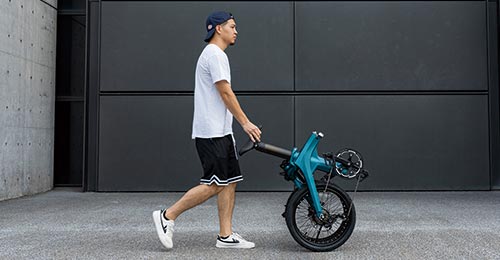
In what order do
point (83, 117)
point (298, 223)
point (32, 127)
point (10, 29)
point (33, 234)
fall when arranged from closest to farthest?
point (298, 223) → point (33, 234) → point (10, 29) → point (32, 127) → point (83, 117)

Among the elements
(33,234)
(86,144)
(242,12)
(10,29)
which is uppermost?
(242,12)

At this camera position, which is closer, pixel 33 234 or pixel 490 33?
pixel 33 234

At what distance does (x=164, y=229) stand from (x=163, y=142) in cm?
432

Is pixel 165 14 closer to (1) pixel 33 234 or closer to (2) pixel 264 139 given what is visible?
(2) pixel 264 139

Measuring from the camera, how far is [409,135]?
304 inches

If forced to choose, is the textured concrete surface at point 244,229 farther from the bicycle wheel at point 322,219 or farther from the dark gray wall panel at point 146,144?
the dark gray wall panel at point 146,144

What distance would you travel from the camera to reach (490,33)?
7.83 metres

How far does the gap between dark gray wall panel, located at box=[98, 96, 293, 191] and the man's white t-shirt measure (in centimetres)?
405

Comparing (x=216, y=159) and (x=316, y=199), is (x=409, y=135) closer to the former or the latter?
(x=316, y=199)

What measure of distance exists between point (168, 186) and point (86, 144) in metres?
1.45

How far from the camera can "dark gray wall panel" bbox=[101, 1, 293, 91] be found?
7.73 meters

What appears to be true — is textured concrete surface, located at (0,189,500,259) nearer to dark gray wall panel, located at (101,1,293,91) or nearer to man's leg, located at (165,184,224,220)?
man's leg, located at (165,184,224,220)

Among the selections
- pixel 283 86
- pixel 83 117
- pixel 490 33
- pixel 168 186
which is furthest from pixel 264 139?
pixel 490 33

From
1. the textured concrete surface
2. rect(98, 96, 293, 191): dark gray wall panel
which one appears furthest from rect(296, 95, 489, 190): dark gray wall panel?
the textured concrete surface
